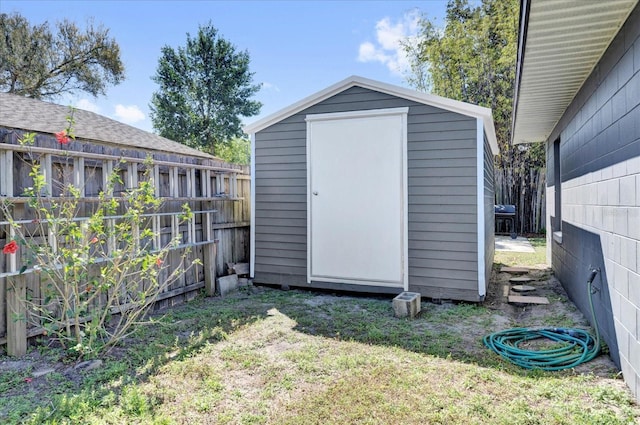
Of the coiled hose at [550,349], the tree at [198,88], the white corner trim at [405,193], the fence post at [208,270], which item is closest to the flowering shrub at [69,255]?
the fence post at [208,270]

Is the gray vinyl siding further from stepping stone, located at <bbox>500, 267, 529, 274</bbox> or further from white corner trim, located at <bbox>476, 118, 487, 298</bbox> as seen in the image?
stepping stone, located at <bbox>500, 267, 529, 274</bbox>

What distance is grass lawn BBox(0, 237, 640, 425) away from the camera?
2.18 meters

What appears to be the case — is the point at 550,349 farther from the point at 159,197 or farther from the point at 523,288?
the point at 159,197

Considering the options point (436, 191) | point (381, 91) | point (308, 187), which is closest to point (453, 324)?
point (436, 191)

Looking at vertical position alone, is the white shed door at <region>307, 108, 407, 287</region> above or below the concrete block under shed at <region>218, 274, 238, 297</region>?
above

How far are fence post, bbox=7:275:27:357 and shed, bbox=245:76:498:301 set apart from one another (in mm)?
2939

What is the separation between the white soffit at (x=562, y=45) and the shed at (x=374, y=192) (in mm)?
610

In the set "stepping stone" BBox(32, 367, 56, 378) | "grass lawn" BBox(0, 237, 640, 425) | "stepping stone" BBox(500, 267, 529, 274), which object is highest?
"stepping stone" BBox(500, 267, 529, 274)

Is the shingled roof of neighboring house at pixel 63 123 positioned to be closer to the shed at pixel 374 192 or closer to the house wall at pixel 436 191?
the shed at pixel 374 192

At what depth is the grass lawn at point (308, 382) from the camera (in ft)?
7.16

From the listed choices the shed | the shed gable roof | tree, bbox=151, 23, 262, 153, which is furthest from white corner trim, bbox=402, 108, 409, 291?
tree, bbox=151, 23, 262, 153

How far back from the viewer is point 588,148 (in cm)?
370

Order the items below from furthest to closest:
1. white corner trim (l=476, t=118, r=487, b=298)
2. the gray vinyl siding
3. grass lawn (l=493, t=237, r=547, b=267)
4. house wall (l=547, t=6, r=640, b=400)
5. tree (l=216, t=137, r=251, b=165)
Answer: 1. tree (l=216, t=137, r=251, b=165)
2. grass lawn (l=493, t=237, r=547, b=267)
3. the gray vinyl siding
4. white corner trim (l=476, t=118, r=487, b=298)
5. house wall (l=547, t=6, r=640, b=400)

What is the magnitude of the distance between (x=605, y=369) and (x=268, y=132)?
14.3 ft
